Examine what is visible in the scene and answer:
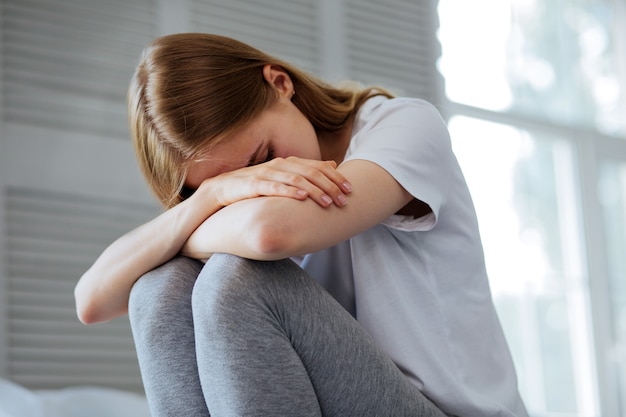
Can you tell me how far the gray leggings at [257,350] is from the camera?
0.84m

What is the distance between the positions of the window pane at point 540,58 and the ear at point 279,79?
7.23 ft

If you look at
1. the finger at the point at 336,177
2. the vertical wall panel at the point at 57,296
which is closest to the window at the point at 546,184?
the vertical wall panel at the point at 57,296

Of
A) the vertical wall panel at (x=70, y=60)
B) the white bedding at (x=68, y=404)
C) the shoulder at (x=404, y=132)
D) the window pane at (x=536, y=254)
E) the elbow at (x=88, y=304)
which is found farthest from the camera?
the window pane at (x=536, y=254)

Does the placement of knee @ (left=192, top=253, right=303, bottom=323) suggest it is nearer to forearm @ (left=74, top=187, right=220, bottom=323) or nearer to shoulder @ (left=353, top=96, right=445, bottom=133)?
forearm @ (left=74, top=187, right=220, bottom=323)

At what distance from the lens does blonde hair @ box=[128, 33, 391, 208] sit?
1.07 metres

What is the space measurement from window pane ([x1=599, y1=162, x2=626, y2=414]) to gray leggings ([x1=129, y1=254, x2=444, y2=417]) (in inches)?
113

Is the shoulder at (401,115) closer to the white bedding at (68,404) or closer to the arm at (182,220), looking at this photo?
the arm at (182,220)

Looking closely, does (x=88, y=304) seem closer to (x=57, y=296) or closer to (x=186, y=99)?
(x=186, y=99)

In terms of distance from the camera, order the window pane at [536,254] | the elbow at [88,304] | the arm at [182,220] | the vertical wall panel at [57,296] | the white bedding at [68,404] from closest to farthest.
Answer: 1. the arm at [182,220]
2. the elbow at [88,304]
3. the white bedding at [68,404]
4. the vertical wall panel at [57,296]
5. the window pane at [536,254]

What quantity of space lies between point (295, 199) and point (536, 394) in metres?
2.68

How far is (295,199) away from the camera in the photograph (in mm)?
923

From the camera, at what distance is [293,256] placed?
3.41 ft

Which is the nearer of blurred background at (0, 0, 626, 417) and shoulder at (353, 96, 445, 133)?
shoulder at (353, 96, 445, 133)

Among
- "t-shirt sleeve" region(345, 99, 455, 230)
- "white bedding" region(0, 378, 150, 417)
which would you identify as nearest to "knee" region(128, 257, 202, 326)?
"t-shirt sleeve" region(345, 99, 455, 230)
